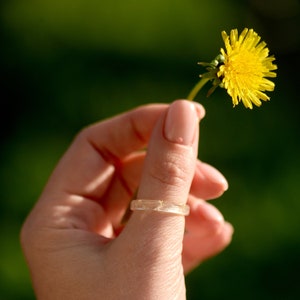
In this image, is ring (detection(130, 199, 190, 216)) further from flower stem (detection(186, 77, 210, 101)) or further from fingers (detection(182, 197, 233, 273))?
fingers (detection(182, 197, 233, 273))

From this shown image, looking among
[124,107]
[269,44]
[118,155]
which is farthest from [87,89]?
[118,155]

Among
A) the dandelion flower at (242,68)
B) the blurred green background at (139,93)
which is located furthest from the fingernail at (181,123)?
the blurred green background at (139,93)

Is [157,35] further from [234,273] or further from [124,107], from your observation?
[234,273]

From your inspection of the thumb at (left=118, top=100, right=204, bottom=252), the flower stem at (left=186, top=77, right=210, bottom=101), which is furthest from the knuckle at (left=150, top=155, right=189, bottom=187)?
the flower stem at (left=186, top=77, right=210, bottom=101)

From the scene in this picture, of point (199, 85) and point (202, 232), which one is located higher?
point (199, 85)

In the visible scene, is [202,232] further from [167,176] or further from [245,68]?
[245,68]

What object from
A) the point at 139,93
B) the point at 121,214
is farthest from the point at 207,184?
the point at 139,93

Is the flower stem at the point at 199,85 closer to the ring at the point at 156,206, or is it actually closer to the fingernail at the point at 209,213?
the ring at the point at 156,206
